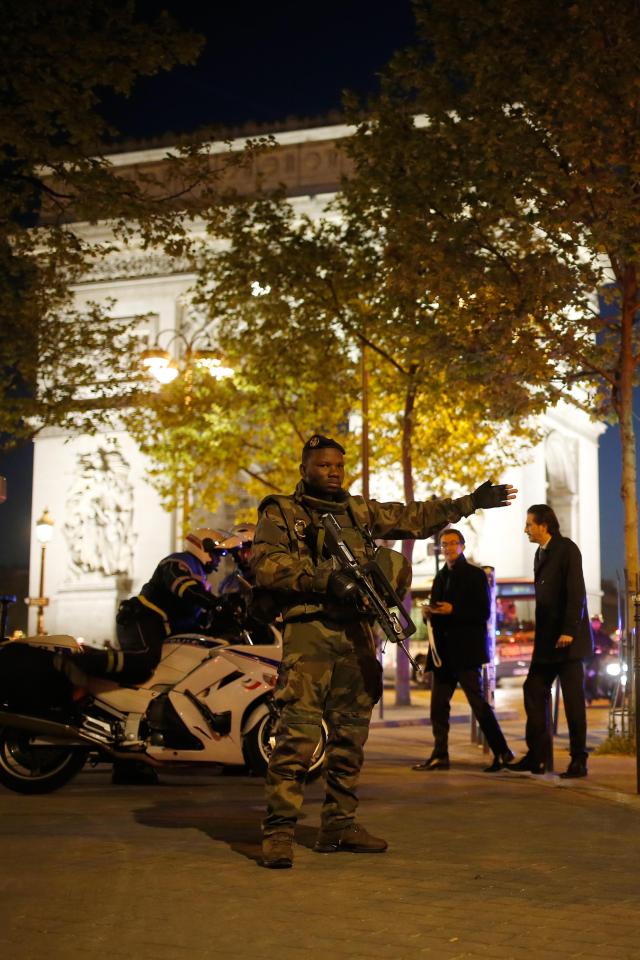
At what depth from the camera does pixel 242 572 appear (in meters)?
11.3

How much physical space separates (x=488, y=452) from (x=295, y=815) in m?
26.6

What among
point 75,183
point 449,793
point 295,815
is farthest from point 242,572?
point 75,183

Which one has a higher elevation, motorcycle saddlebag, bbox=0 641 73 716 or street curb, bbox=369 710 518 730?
motorcycle saddlebag, bbox=0 641 73 716

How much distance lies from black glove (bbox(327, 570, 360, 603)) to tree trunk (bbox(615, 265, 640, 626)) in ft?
26.4

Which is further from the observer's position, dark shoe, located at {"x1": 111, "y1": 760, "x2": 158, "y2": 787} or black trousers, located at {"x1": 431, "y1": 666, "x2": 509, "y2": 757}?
black trousers, located at {"x1": 431, "y1": 666, "x2": 509, "y2": 757}

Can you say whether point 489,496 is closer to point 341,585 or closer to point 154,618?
point 341,585

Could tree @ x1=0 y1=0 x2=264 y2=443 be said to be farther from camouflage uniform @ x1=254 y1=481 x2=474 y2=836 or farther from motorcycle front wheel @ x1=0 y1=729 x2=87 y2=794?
camouflage uniform @ x1=254 y1=481 x2=474 y2=836

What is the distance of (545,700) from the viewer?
34.7 feet

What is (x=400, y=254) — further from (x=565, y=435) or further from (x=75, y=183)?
(x=565, y=435)

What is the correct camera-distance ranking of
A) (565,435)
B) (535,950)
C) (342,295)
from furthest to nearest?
(565,435)
(342,295)
(535,950)

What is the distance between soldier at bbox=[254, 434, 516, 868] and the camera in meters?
6.36

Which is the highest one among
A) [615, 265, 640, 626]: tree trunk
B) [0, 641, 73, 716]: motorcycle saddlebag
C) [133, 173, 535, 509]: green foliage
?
[133, 173, 535, 509]: green foliage

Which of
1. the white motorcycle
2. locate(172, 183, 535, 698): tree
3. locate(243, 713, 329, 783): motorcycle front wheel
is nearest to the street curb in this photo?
locate(172, 183, 535, 698): tree

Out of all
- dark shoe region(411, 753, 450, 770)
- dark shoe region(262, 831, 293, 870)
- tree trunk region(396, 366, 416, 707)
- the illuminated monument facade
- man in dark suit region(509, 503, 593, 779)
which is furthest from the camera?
the illuminated monument facade
